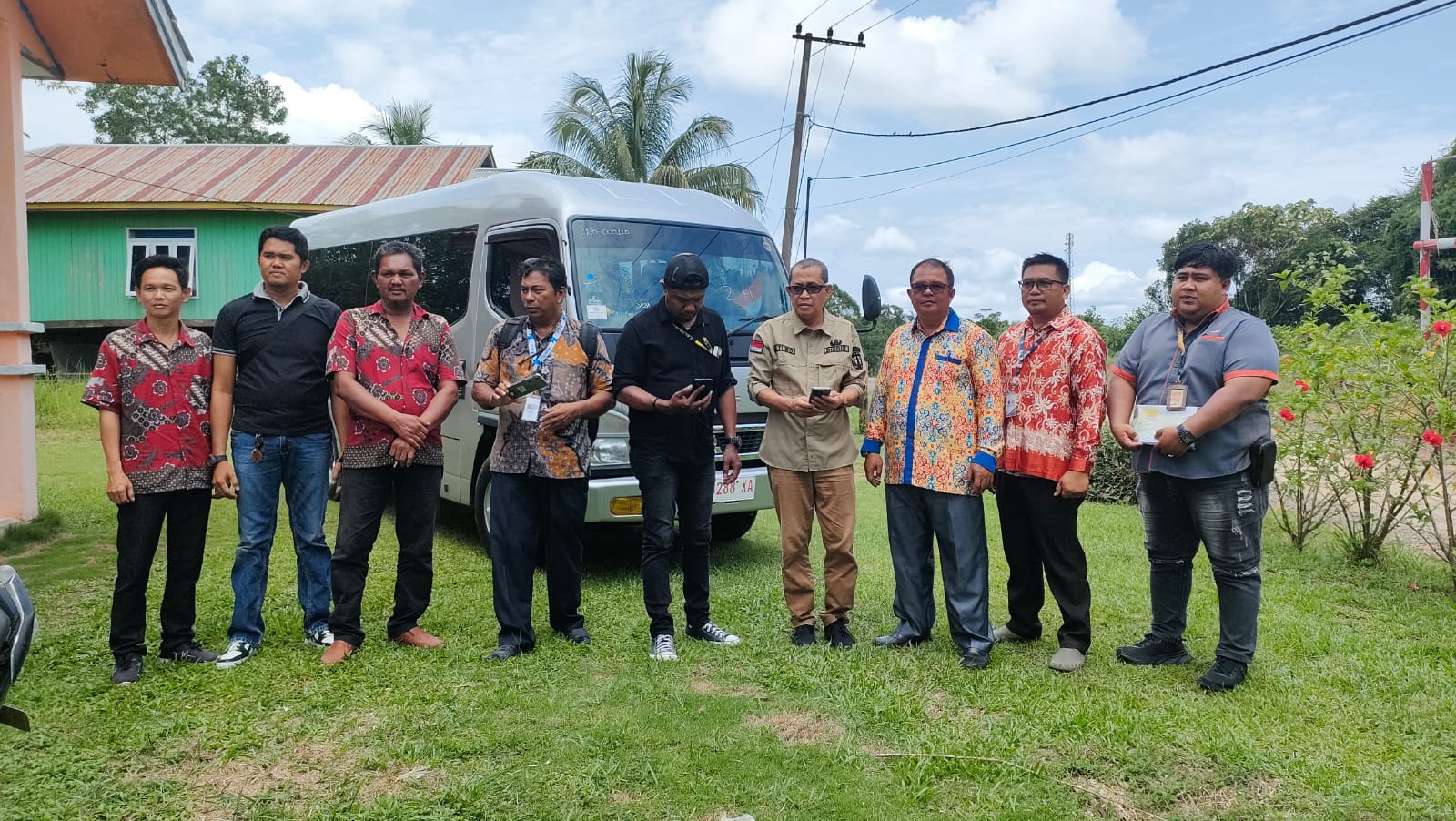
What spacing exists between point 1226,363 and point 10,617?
4006 mm

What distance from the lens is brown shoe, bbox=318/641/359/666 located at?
405 cm

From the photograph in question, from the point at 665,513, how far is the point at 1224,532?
2314mm

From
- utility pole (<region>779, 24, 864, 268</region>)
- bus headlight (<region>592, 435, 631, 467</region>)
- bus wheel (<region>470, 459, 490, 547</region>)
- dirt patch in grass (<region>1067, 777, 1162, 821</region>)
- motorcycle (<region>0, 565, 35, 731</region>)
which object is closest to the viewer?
motorcycle (<region>0, 565, 35, 731</region>)

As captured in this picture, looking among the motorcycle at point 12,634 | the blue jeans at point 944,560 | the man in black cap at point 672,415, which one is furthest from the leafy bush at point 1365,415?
the motorcycle at point 12,634

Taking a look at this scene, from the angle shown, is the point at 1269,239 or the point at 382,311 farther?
the point at 1269,239

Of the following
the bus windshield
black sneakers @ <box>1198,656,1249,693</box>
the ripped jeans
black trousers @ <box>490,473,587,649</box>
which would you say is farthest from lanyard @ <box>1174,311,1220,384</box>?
the bus windshield

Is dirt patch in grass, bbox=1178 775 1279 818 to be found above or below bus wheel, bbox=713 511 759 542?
below

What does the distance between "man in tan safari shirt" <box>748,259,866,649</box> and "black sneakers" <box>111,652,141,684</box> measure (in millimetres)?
2695

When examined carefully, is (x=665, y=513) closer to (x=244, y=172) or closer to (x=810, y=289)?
(x=810, y=289)

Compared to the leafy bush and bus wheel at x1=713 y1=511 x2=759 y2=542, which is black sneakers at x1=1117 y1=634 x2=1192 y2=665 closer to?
the leafy bush

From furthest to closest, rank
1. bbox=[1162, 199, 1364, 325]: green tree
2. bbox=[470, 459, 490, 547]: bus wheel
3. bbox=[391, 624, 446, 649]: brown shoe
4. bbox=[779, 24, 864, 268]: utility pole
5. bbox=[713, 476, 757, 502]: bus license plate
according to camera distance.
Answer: bbox=[1162, 199, 1364, 325]: green tree → bbox=[779, 24, 864, 268]: utility pole → bbox=[470, 459, 490, 547]: bus wheel → bbox=[713, 476, 757, 502]: bus license plate → bbox=[391, 624, 446, 649]: brown shoe

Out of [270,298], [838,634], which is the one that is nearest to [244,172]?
[270,298]

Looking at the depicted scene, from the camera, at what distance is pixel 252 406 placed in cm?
404

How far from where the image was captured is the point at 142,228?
18.5m
